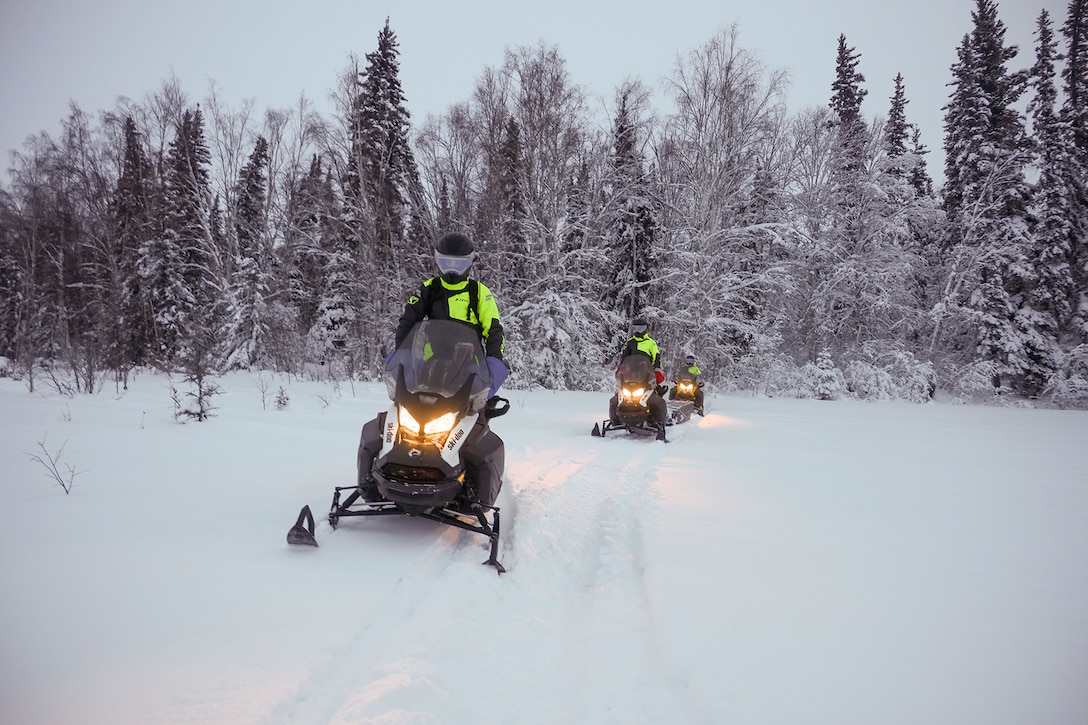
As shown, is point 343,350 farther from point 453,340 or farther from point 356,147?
point 453,340

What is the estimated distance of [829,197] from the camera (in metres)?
20.6

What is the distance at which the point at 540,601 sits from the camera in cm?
297

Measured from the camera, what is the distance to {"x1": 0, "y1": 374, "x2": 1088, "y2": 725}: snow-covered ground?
1959 mm

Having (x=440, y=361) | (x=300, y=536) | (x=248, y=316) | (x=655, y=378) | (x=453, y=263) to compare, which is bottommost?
(x=300, y=536)

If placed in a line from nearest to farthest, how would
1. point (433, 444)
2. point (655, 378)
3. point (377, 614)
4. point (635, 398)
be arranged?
point (377, 614), point (433, 444), point (635, 398), point (655, 378)

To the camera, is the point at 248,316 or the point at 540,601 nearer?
the point at 540,601

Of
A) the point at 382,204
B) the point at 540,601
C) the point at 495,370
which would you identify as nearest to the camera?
the point at 540,601

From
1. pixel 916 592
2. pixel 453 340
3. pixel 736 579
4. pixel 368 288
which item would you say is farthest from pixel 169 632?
pixel 368 288

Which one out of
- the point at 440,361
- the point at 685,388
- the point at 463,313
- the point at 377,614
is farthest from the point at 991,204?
the point at 377,614

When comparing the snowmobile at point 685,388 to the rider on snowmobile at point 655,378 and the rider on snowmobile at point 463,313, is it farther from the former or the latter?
the rider on snowmobile at point 463,313

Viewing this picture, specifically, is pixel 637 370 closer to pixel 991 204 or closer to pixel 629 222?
pixel 629 222

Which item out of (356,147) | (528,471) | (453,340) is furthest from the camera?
(356,147)

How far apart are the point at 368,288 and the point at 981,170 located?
24.5 meters

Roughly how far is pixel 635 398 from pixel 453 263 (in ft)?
17.2
